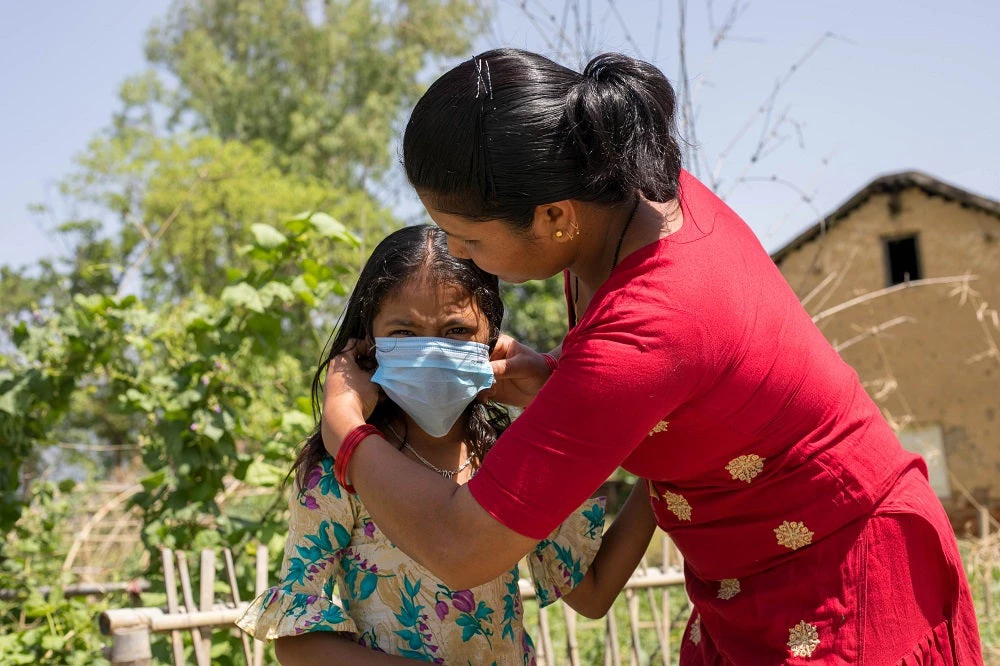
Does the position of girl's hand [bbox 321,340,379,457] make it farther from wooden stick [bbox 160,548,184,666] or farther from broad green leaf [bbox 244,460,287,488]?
broad green leaf [bbox 244,460,287,488]

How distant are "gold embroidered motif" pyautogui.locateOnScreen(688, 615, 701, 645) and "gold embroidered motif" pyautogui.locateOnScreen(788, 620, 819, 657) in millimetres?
308

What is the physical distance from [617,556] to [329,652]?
2.28ft

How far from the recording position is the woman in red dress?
1441 millimetres

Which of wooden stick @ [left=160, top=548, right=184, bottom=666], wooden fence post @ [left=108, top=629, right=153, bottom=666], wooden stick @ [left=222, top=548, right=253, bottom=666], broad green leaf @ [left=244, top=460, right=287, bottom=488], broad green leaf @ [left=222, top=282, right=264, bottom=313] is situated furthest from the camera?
broad green leaf @ [left=244, top=460, right=287, bottom=488]

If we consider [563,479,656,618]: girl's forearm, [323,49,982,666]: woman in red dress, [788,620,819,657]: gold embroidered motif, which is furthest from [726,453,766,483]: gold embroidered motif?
[563,479,656,618]: girl's forearm

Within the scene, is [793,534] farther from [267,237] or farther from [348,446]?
[267,237]

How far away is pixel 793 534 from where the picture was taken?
1.61 metres

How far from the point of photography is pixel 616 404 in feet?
4.63

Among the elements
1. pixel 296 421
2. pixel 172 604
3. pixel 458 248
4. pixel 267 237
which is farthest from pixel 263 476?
pixel 458 248

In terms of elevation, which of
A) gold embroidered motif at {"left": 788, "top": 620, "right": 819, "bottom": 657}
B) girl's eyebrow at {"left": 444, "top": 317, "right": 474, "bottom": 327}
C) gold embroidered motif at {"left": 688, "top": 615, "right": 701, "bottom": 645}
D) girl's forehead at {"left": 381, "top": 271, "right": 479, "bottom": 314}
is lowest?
gold embroidered motif at {"left": 688, "top": 615, "right": 701, "bottom": 645}

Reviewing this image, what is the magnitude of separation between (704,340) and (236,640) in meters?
2.60

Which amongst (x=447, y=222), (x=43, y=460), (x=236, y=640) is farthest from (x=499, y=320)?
(x=43, y=460)

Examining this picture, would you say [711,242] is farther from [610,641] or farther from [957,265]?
[957,265]

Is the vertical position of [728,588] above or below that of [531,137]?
below
